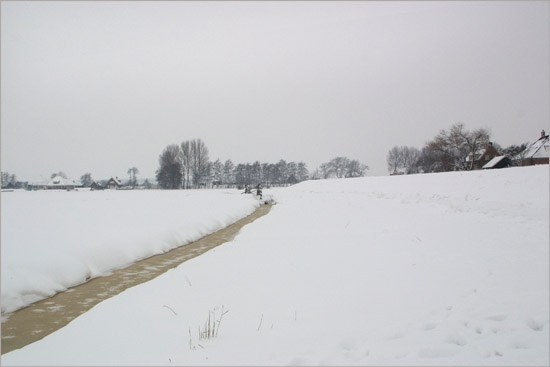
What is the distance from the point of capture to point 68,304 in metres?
7.10

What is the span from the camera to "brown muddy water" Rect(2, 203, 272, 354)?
5.65m

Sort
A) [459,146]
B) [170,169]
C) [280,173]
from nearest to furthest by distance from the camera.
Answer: [459,146] < [170,169] < [280,173]

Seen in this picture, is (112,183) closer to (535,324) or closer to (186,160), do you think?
(186,160)

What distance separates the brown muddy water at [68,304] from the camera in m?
5.65

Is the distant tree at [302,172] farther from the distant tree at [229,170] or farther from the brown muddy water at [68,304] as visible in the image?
the brown muddy water at [68,304]

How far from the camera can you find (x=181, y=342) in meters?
4.22

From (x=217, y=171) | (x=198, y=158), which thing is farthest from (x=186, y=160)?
(x=217, y=171)

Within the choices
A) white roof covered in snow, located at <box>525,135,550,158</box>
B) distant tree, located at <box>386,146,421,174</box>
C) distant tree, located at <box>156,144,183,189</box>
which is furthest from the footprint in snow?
distant tree, located at <box>386,146,421,174</box>

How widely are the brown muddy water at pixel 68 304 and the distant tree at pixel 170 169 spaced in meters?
72.7

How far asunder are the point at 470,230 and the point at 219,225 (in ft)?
47.9

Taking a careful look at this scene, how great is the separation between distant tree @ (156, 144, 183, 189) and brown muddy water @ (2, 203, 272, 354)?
7271cm

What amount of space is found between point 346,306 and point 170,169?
80.8 m

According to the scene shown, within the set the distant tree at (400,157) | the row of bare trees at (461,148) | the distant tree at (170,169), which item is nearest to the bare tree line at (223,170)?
the distant tree at (170,169)

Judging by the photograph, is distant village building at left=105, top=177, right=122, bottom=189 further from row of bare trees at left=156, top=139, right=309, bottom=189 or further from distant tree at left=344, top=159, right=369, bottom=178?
distant tree at left=344, top=159, right=369, bottom=178
